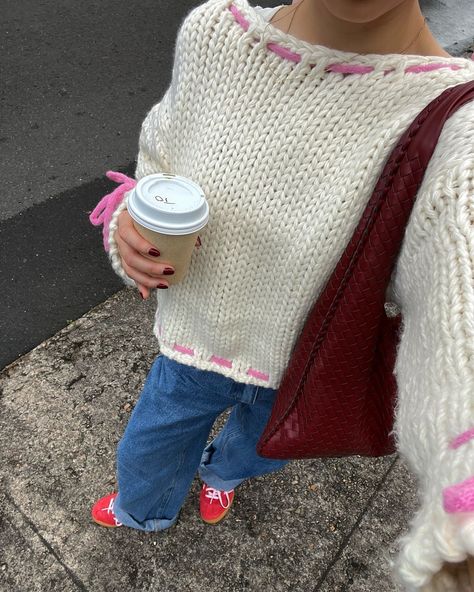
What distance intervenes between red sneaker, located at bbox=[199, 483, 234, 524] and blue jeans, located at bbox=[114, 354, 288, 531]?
0.04m

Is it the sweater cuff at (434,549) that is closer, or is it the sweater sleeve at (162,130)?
the sweater cuff at (434,549)

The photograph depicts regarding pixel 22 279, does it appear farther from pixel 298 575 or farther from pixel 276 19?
pixel 276 19

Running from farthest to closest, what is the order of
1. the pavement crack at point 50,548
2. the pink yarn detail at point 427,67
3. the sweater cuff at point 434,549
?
the pavement crack at point 50,548, the pink yarn detail at point 427,67, the sweater cuff at point 434,549

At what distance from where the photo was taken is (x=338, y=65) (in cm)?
97

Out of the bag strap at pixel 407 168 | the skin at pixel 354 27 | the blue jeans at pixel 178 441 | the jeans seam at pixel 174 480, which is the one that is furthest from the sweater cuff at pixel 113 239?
the jeans seam at pixel 174 480

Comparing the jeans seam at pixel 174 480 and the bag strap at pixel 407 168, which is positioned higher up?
the bag strap at pixel 407 168

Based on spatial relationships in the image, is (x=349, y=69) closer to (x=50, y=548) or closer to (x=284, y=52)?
(x=284, y=52)

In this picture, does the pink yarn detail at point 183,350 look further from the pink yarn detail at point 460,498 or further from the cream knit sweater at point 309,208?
the pink yarn detail at point 460,498

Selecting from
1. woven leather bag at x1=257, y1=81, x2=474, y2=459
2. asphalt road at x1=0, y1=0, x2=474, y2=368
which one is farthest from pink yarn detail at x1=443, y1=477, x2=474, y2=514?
asphalt road at x1=0, y1=0, x2=474, y2=368

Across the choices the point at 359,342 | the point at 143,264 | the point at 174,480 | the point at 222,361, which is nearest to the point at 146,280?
the point at 143,264

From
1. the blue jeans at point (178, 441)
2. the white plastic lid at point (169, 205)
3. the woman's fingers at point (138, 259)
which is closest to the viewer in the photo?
the white plastic lid at point (169, 205)

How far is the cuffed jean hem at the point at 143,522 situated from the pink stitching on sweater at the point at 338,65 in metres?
1.49

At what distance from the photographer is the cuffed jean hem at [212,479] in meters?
2.00

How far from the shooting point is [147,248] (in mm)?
1110
